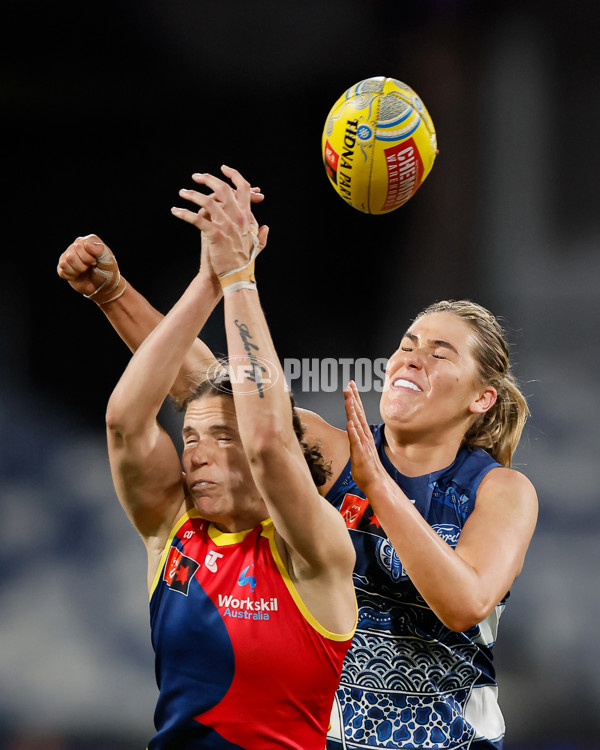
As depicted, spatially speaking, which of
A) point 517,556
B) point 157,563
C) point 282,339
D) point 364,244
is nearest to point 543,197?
point 364,244

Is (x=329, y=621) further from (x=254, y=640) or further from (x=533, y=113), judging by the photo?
(x=533, y=113)

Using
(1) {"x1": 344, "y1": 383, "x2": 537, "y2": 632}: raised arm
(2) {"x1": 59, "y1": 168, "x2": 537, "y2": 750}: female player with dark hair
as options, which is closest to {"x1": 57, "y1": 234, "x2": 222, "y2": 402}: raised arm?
(2) {"x1": 59, "y1": 168, "x2": 537, "y2": 750}: female player with dark hair

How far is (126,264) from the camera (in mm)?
4457

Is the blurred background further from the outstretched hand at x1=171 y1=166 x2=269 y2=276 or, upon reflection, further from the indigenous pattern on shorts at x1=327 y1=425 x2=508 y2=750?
the outstretched hand at x1=171 y1=166 x2=269 y2=276

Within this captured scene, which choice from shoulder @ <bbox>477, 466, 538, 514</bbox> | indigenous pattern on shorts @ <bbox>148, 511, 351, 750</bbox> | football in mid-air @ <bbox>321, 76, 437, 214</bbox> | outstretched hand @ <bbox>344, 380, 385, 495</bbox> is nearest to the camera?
indigenous pattern on shorts @ <bbox>148, 511, 351, 750</bbox>

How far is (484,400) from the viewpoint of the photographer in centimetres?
254

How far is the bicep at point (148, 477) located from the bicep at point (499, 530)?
2.69ft

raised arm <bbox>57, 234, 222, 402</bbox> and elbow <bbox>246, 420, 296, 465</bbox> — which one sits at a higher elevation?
raised arm <bbox>57, 234, 222, 402</bbox>

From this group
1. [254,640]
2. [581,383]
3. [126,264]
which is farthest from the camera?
[126,264]

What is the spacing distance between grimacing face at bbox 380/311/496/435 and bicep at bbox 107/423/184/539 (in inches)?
34.7

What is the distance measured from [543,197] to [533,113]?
0.52 m

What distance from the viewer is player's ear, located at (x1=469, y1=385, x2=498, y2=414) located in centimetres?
251

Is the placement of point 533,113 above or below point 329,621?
above

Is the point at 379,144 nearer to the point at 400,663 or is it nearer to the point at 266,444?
the point at 266,444
